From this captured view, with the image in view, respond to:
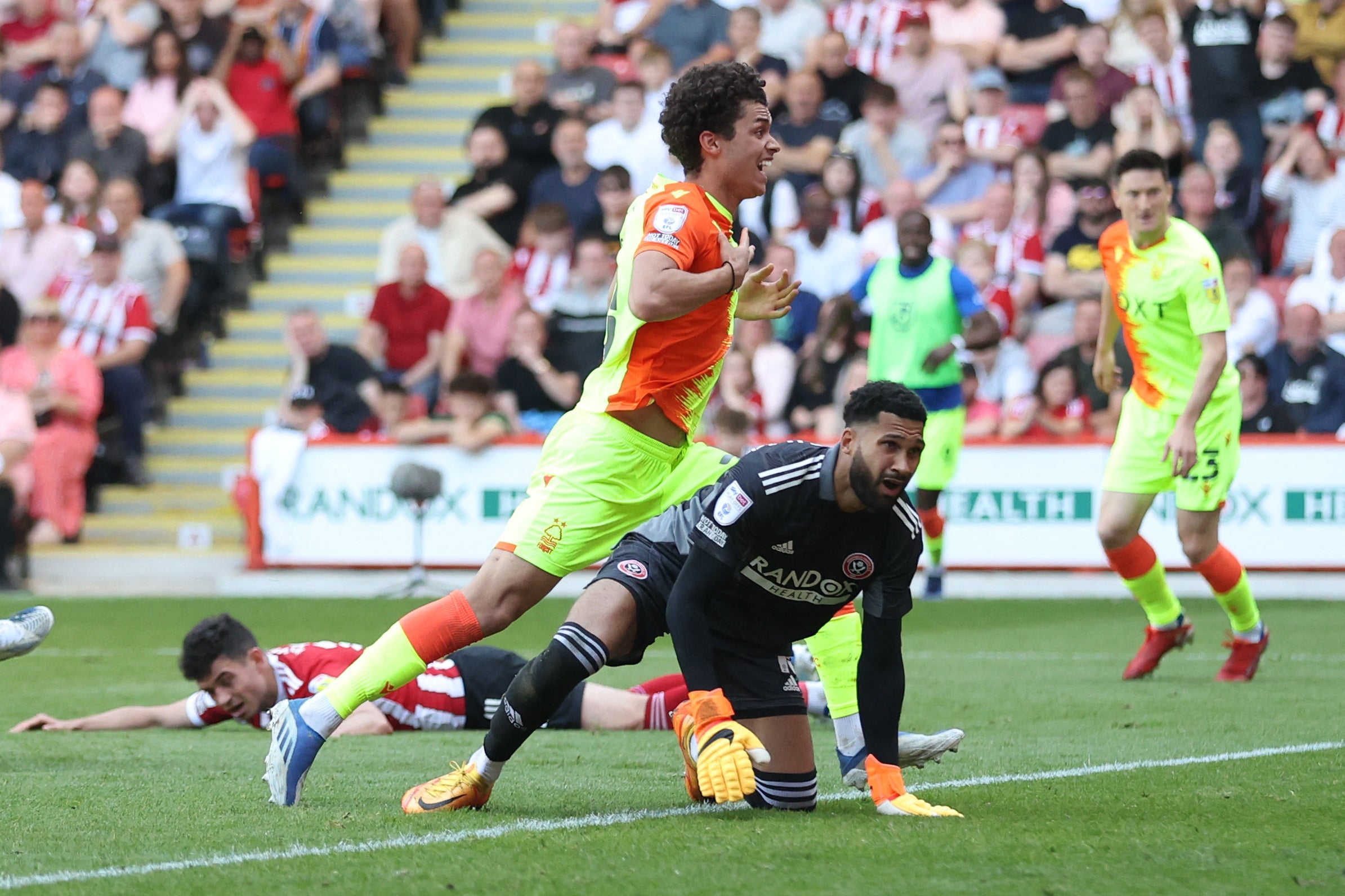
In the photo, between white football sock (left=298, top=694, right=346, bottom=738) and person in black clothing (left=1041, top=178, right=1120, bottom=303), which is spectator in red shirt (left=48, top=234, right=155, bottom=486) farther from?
white football sock (left=298, top=694, right=346, bottom=738)

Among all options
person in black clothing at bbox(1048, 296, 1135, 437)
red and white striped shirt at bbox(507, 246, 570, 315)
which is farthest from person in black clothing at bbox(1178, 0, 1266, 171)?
red and white striped shirt at bbox(507, 246, 570, 315)

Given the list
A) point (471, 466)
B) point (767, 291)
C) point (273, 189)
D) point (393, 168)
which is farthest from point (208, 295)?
point (767, 291)

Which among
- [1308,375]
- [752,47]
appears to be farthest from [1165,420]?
[752,47]

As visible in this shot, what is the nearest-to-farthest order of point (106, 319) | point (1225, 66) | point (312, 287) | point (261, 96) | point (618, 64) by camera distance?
point (1225, 66) → point (106, 319) → point (261, 96) → point (618, 64) → point (312, 287)

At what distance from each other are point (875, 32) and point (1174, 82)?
304cm

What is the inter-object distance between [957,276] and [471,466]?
14.7 feet

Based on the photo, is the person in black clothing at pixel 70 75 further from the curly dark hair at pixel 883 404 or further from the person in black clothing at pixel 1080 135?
the curly dark hair at pixel 883 404

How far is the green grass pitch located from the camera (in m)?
4.13

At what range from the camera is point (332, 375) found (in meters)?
15.6

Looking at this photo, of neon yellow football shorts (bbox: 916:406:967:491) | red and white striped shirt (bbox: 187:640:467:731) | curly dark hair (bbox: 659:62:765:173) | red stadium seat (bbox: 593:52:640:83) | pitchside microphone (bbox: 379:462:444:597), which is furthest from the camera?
red stadium seat (bbox: 593:52:640:83)

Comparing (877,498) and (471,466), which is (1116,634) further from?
(877,498)

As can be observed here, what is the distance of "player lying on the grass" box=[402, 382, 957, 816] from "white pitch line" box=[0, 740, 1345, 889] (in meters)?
0.26

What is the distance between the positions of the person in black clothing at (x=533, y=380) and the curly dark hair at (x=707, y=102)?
9490mm

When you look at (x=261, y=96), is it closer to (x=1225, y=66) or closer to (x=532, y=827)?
(x=1225, y=66)
